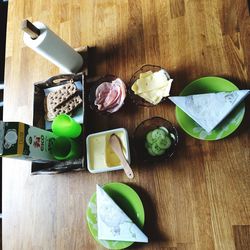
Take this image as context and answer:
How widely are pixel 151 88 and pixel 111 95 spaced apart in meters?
0.13

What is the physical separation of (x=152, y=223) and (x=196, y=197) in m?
0.14

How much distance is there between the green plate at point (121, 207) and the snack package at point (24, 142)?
0.19 metres

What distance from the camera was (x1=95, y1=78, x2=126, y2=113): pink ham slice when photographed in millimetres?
827

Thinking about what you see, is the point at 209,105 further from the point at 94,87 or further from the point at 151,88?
the point at 94,87

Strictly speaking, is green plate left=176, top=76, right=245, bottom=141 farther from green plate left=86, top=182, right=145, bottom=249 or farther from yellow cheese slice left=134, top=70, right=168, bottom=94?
green plate left=86, top=182, right=145, bottom=249

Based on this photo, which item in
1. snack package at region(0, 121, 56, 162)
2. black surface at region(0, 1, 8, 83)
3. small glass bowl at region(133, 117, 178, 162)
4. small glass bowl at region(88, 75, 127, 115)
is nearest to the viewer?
snack package at region(0, 121, 56, 162)

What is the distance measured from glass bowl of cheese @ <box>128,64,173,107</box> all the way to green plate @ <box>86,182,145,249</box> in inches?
9.9

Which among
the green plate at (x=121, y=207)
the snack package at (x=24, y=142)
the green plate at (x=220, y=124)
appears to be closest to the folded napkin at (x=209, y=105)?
the green plate at (x=220, y=124)

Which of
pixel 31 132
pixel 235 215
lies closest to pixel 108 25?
pixel 31 132

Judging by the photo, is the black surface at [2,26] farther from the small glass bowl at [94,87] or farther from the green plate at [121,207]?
the green plate at [121,207]

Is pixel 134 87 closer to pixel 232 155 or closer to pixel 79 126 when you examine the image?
pixel 79 126

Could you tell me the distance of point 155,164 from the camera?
0.78 m

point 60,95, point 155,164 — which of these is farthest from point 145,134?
point 60,95

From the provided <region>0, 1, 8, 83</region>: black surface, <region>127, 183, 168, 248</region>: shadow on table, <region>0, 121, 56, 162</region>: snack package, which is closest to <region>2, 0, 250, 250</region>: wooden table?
<region>127, 183, 168, 248</region>: shadow on table
